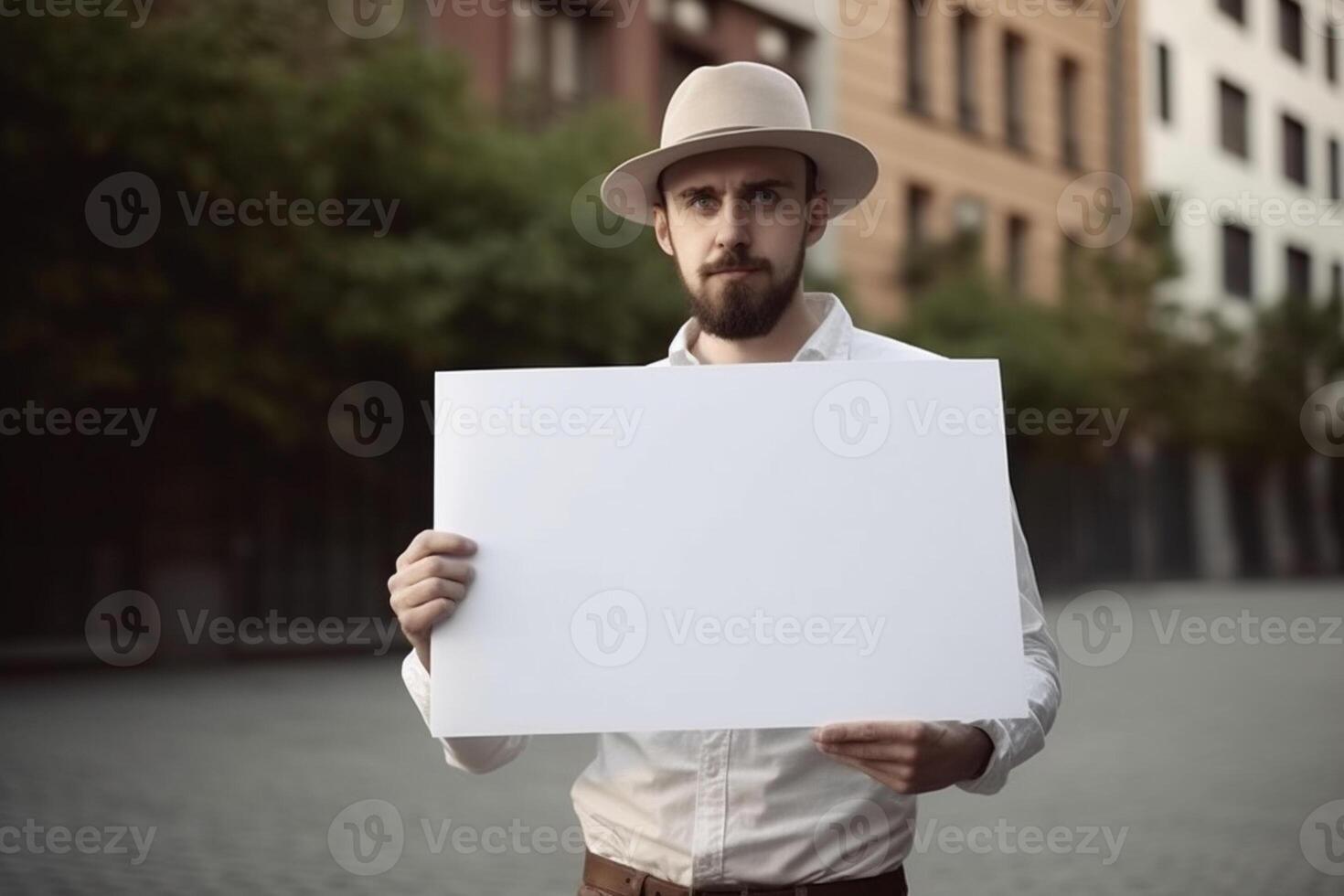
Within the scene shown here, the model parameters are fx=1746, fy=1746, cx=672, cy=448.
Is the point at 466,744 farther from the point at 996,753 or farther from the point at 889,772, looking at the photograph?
the point at 996,753

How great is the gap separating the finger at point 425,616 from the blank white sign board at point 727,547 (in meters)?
0.02

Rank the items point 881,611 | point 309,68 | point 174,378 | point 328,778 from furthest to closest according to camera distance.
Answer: point 309,68
point 174,378
point 328,778
point 881,611

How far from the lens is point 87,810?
7.73 m

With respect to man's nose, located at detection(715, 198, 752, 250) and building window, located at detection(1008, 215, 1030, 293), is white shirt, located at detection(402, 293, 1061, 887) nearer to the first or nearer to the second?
man's nose, located at detection(715, 198, 752, 250)

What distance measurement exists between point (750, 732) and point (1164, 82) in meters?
37.7

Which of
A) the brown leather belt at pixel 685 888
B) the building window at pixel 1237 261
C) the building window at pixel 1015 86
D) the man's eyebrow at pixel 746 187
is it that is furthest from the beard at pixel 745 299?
the building window at pixel 1237 261

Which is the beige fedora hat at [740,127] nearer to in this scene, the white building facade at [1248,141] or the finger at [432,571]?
the finger at [432,571]

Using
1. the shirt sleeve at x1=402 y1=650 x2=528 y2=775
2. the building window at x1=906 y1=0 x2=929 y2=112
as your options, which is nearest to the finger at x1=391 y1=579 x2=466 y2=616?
the shirt sleeve at x1=402 y1=650 x2=528 y2=775

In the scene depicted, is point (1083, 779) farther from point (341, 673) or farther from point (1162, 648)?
point (1162, 648)

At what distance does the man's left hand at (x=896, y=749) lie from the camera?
2.21 m

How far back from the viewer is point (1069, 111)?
35250 millimetres

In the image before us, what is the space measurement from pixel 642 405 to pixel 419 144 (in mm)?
14794

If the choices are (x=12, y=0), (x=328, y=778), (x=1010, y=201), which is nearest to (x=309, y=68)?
(x=12, y=0)

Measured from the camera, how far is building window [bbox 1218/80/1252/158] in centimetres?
4025
